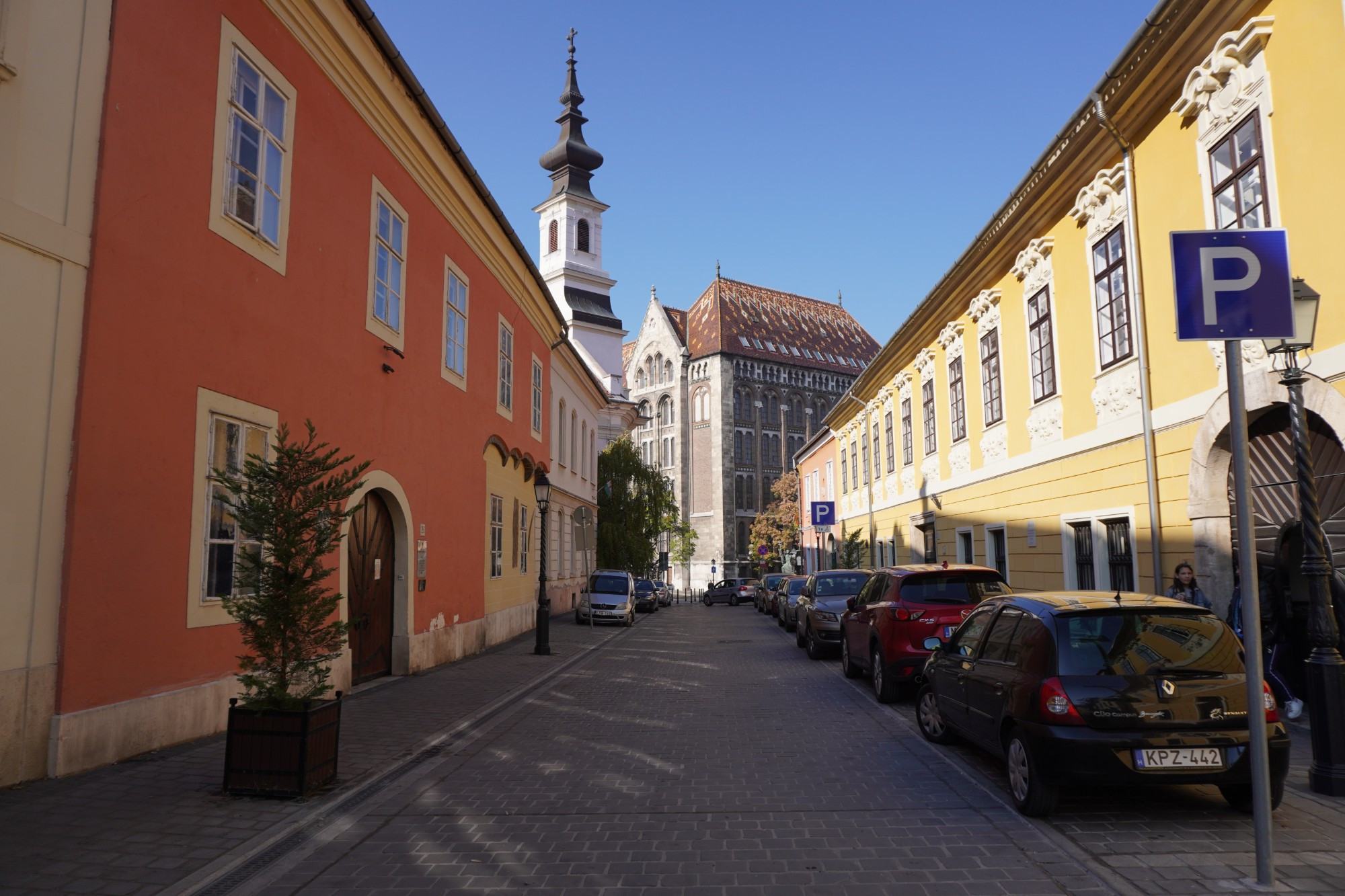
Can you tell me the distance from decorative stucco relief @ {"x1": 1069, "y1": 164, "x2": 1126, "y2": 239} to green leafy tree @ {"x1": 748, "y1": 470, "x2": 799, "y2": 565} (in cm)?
4761

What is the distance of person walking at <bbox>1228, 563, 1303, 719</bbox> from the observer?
889 centimetres

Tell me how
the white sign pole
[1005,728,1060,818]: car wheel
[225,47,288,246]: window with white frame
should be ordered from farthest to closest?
[225,47,288,246]: window with white frame < [1005,728,1060,818]: car wheel < the white sign pole

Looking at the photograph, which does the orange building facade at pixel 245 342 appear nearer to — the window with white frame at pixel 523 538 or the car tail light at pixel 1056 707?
the window with white frame at pixel 523 538

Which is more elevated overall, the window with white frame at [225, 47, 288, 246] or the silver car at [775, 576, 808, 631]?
the window with white frame at [225, 47, 288, 246]

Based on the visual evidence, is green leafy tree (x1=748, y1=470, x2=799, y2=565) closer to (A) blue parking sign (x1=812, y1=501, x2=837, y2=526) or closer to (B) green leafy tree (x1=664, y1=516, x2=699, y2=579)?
(B) green leafy tree (x1=664, y1=516, x2=699, y2=579)

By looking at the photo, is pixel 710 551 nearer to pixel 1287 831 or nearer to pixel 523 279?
pixel 523 279

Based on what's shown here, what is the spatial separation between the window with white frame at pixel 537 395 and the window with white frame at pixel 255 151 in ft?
45.7

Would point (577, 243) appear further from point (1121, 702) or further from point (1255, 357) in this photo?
point (1121, 702)

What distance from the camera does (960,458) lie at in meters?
20.9

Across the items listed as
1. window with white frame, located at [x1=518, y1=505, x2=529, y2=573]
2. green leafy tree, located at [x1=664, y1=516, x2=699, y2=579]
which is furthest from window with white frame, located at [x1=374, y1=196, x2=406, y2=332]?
green leafy tree, located at [x1=664, y1=516, x2=699, y2=579]

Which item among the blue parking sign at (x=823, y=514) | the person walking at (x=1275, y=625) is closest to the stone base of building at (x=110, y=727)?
the person walking at (x=1275, y=625)

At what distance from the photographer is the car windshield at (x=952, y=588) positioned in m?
11.1

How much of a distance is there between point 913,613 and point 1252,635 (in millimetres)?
6289

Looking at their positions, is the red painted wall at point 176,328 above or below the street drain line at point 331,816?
above
